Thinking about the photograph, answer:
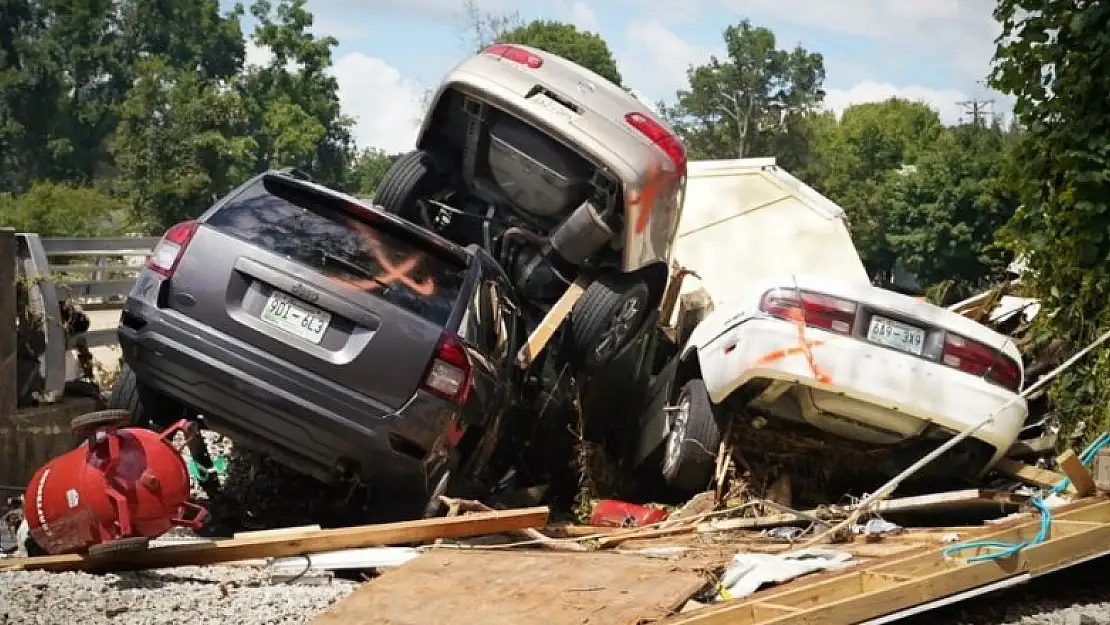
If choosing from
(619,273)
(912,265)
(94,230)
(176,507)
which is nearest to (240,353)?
(176,507)

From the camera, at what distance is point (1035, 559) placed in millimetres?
4879

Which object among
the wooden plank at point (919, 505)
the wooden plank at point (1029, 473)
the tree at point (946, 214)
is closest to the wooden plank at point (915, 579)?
the wooden plank at point (919, 505)

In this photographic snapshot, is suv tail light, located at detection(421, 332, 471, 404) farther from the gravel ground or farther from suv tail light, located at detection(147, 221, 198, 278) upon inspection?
suv tail light, located at detection(147, 221, 198, 278)

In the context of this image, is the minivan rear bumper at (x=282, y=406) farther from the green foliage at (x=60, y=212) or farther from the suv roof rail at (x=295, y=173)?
the green foliage at (x=60, y=212)

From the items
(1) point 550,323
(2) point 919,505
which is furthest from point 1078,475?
(1) point 550,323

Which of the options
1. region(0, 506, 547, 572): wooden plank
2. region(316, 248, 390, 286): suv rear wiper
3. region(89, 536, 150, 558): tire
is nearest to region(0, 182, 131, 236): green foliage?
region(316, 248, 390, 286): suv rear wiper

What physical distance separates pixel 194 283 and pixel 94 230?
41108mm

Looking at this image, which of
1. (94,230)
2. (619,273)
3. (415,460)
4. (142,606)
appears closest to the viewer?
(142,606)

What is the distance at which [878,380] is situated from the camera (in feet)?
21.0

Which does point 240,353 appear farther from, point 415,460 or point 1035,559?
point 1035,559

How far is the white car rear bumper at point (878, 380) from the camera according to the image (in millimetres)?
6426

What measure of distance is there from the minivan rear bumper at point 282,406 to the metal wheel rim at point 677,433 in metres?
1.80

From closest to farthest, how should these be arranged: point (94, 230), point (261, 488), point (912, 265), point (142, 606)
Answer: point (142, 606) < point (261, 488) < point (94, 230) < point (912, 265)

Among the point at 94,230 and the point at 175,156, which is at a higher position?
the point at 175,156
